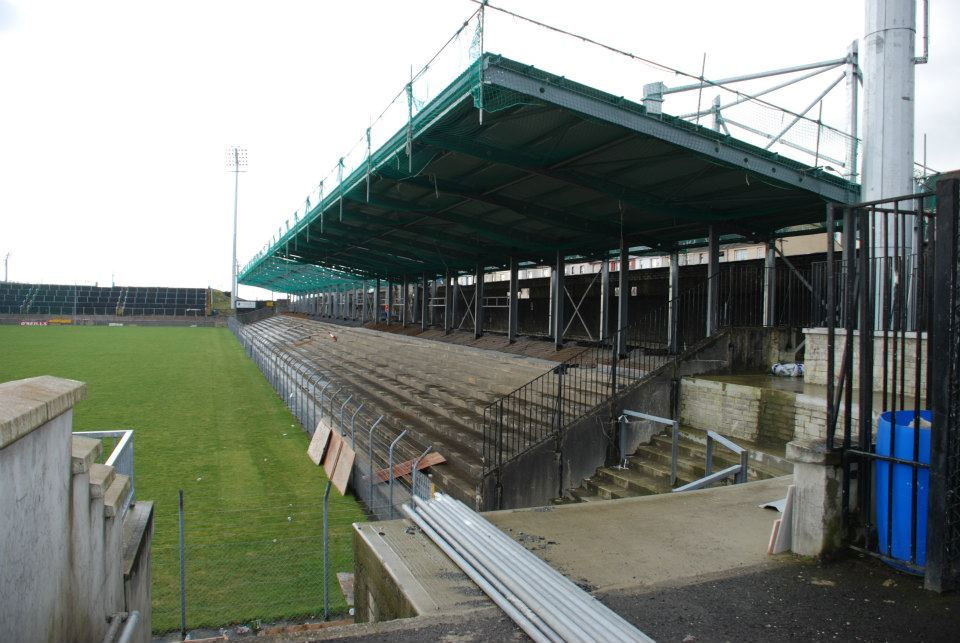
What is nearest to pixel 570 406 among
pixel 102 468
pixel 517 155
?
pixel 517 155

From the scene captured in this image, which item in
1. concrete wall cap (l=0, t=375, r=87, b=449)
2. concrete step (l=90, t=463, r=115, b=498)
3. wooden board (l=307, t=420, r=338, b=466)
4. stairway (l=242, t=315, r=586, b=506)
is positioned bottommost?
wooden board (l=307, t=420, r=338, b=466)

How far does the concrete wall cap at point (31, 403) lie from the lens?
7.47ft

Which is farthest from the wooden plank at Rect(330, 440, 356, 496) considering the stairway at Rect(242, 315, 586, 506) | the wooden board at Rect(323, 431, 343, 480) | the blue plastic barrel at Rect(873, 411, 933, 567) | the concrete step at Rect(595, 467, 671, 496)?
the blue plastic barrel at Rect(873, 411, 933, 567)

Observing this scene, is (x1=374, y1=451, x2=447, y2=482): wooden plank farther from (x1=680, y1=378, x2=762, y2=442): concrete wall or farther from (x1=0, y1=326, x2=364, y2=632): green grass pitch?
(x1=680, y1=378, x2=762, y2=442): concrete wall

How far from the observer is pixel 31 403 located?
2.58m

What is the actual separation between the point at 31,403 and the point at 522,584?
8.29 feet

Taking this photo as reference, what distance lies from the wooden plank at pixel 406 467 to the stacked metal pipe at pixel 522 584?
478 cm

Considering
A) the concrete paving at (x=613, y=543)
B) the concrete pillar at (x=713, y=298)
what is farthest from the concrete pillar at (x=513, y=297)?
the concrete paving at (x=613, y=543)

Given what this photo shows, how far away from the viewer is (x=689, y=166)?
9719mm

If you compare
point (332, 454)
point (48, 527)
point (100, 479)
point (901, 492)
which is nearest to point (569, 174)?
point (332, 454)

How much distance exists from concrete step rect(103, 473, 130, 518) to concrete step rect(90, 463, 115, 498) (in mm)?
71

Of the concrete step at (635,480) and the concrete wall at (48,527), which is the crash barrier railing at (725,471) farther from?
the concrete wall at (48,527)

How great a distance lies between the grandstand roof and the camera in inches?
319

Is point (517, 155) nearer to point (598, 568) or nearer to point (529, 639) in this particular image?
point (598, 568)
